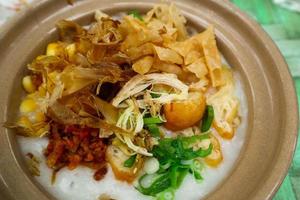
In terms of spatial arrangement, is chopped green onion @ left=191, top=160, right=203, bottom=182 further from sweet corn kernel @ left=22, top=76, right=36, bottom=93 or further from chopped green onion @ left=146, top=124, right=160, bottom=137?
sweet corn kernel @ left=22, top=76, right=36, bottom=93

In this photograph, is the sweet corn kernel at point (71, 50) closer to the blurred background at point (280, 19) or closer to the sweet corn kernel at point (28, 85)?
the sweet corn kernel at point (28, 85)

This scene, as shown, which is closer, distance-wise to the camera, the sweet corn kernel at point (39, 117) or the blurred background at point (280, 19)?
the sweet corn kernel at point (39, 117)

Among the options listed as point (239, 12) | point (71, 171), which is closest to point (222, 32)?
point (239, 12)

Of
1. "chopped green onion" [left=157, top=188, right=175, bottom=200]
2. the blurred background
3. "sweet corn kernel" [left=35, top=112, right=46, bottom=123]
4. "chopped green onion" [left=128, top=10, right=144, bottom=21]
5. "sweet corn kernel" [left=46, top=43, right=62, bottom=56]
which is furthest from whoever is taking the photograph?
the blurred background

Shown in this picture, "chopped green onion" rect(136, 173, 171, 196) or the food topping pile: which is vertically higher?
the food topping pile

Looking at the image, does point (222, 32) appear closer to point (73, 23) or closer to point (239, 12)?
point (239, 12)

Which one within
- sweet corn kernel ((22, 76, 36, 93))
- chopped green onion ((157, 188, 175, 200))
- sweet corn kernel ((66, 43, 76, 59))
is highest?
sweet corn kernel ((66, 43, 76, 59))

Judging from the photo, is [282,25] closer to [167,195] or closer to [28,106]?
[167,195]

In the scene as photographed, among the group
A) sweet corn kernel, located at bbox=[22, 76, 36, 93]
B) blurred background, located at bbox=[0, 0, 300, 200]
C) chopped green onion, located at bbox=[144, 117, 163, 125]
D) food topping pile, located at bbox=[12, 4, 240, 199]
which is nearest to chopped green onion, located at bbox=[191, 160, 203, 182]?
food topping pile, located at bbox=[12, 4, 240, 199]

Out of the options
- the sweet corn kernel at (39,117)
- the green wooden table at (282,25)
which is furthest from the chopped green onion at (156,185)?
the green wooden table at (282,25)
